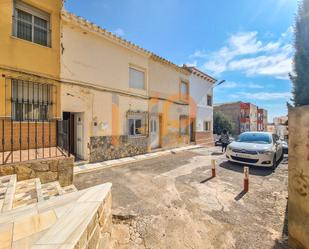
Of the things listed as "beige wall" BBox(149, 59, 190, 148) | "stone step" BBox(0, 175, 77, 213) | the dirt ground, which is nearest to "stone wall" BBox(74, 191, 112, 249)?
the dirt ground

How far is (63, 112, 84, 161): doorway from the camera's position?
868 centimetres

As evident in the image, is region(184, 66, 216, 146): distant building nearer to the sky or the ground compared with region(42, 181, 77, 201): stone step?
nearer to the sky

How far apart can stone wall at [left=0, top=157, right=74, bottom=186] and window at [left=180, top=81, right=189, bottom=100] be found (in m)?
11.8

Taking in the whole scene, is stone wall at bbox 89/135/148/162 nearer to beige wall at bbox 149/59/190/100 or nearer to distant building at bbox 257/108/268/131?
beige wall at bbox 149/59/190/100

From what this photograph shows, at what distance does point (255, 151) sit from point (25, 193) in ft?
26.5

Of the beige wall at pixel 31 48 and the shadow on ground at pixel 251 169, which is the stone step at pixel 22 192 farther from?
the shadow on ground at pixel 251 169

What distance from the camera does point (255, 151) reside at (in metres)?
7.90

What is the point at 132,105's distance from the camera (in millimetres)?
10852

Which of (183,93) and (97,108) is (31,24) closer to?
(97,108)

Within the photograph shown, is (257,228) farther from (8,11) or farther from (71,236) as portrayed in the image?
(8,11)

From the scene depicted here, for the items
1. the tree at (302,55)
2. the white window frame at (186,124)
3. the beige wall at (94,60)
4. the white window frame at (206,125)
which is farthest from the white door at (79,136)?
the white window frame at (206,125)

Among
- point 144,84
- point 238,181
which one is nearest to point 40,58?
point 144,84

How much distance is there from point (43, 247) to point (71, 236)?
24 centimetres

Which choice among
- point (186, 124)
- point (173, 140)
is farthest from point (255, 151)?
point (186, 124)
